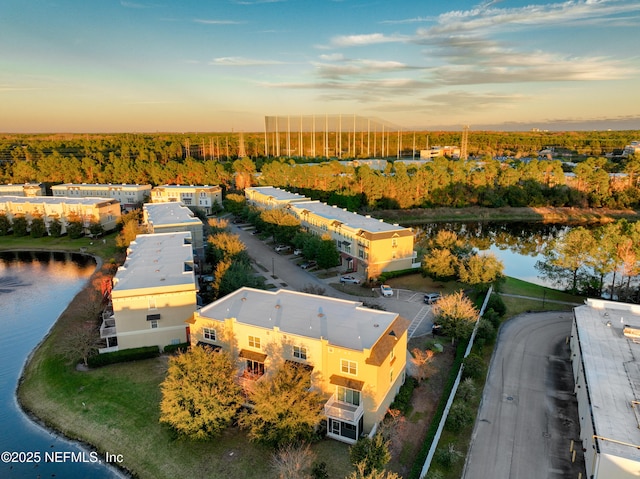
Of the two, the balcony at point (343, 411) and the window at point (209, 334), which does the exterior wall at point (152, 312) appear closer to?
the window at point (209, 334)

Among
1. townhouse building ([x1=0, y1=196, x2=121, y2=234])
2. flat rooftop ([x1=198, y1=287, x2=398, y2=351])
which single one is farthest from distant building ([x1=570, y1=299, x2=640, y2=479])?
townhouse building ([x1=0, y1=196, x2=121, y2=234])

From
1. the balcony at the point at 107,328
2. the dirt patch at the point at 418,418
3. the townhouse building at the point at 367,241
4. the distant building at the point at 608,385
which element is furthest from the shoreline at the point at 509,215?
the balcony at the point at 107,328

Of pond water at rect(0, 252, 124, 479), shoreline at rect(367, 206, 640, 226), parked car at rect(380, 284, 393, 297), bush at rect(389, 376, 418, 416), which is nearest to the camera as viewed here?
pond water at rect(0, 252, 124, 479)

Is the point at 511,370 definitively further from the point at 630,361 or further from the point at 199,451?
the point at 199,451

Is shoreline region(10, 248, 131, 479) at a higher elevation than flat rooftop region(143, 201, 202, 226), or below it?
below

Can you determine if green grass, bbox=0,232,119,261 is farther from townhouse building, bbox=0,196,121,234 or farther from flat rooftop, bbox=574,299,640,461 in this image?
flat rooftop, bbox=574,299,640,461

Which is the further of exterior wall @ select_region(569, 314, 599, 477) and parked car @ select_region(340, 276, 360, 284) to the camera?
parked car @ select_region(340, 276, 360, 284)

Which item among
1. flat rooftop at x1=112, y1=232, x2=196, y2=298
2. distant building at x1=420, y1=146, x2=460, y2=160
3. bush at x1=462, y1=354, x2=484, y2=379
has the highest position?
distant building at x1=420, y1=146, x2=460, y2=160
